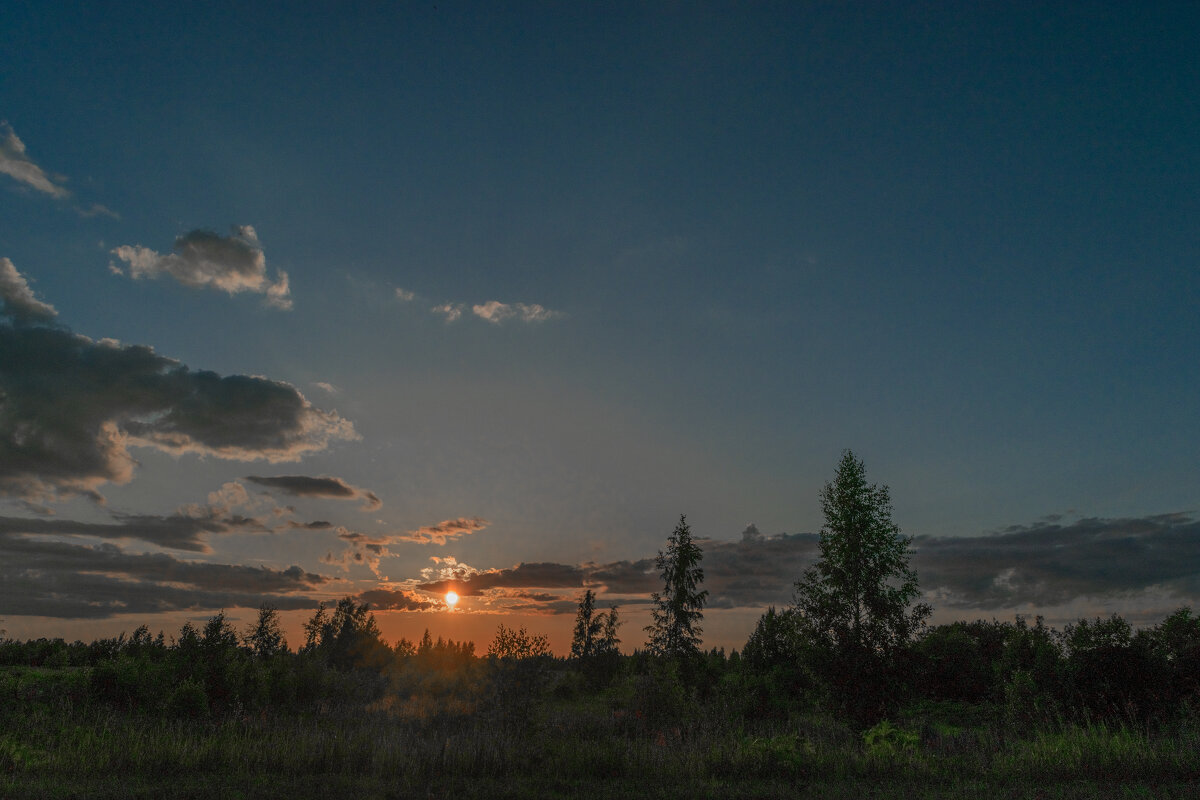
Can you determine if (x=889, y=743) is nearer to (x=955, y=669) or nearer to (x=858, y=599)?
(x=858, y=599)

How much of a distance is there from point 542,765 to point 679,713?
14.0m

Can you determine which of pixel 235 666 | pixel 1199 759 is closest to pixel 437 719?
pixel 235 666

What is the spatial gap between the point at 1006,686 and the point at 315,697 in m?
28.6

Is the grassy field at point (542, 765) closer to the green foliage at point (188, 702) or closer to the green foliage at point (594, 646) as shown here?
the green foliage at point (188, 702)

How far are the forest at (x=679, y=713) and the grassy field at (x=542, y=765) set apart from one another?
0.07 m

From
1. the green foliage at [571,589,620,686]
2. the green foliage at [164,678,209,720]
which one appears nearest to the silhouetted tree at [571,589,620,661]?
the green foliage at [571,589,620,686]

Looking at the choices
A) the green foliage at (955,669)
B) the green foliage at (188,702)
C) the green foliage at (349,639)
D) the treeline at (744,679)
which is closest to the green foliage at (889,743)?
the treeline at (744,679)

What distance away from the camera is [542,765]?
14680mm

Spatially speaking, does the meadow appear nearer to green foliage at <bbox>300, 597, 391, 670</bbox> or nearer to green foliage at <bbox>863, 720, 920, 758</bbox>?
green foliage at <bbox>863, 720, 920, 758</bbox>

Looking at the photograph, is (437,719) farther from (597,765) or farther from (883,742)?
(883,742)

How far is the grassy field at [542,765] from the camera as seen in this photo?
40.8 ft

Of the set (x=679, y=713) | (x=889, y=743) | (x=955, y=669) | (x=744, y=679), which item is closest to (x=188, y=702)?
(x=679, y=713)

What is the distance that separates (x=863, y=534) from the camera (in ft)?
84.2

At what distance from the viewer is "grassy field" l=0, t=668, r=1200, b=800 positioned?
1242 cm
